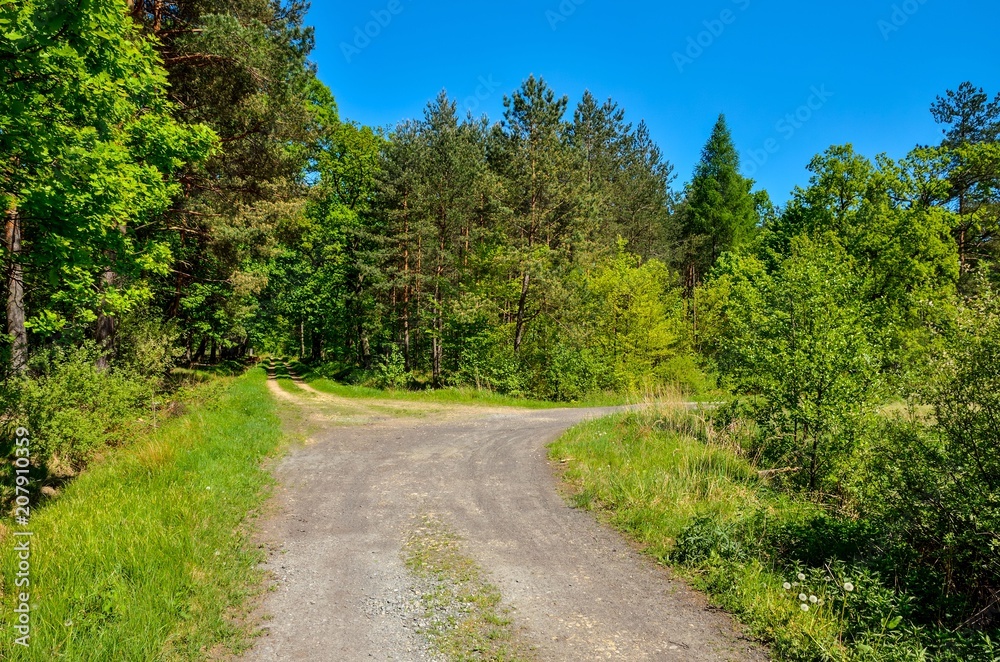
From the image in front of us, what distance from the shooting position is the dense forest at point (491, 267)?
518 centimetres

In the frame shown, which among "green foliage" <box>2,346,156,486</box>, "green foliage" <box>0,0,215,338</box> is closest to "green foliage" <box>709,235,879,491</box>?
"green foliage" <box>0,0,215,338</box>

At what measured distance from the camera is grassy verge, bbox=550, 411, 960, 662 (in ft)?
13.6

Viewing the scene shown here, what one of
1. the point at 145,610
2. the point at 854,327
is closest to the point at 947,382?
the point at 854,327

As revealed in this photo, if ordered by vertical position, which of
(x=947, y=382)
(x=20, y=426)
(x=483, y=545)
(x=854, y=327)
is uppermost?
(x=854, y=327)

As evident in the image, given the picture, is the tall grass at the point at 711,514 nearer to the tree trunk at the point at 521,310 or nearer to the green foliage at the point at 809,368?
the green foliage at the point at 809,368

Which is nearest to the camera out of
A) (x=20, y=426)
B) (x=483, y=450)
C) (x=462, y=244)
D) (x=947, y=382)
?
(x=947, y=382)

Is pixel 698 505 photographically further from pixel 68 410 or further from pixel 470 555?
pixel 68 410

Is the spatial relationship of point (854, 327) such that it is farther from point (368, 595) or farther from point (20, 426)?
point (20, 426)

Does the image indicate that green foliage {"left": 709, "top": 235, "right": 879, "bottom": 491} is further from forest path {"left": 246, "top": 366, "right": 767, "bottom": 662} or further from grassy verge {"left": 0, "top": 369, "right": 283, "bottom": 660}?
grassy verge {"left": 0, "top": 369, "right": 283, "bottom": 660}

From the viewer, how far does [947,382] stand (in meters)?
4.67

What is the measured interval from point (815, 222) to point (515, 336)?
56.8 feet

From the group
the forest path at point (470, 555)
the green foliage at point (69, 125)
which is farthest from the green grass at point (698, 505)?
the green foliage at point (69, 125)

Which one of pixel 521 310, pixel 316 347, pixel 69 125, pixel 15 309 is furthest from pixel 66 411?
pixel 316 347

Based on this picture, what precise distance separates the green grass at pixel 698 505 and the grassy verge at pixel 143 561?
4.91 m
